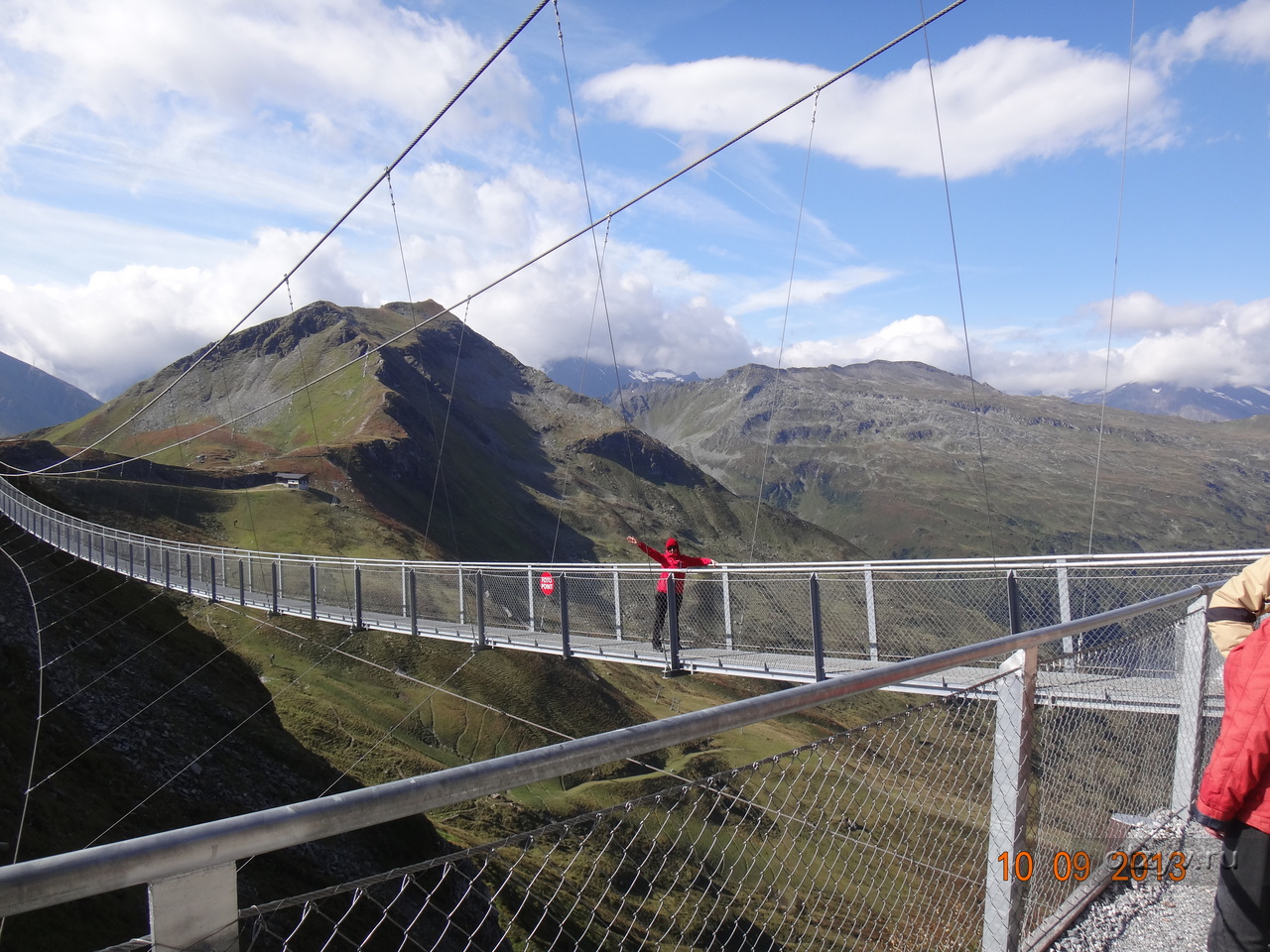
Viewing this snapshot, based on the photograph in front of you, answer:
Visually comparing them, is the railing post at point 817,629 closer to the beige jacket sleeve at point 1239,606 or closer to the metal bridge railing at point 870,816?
the metal bridge railing at point 870,816

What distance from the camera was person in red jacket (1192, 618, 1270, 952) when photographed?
2262 millimetres

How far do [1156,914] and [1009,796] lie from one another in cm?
138

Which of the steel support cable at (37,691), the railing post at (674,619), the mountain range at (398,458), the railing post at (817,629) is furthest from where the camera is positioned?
the mountain range at (398,458)

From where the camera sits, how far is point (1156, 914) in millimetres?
3510

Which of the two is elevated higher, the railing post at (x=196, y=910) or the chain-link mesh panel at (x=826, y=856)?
the railing post at (x=196, y=910)

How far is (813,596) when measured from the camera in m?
8.20

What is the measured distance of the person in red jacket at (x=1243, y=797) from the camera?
2.26 m

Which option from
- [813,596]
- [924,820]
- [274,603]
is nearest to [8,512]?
[274,603]

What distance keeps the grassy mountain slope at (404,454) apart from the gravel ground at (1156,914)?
60.0 metres

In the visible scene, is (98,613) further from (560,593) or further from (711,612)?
(711,612)

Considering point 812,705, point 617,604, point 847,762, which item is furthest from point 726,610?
point 812,705

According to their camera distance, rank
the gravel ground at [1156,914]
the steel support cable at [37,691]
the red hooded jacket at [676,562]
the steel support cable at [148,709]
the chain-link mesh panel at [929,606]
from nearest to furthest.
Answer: the gravel ground at [1156,914] < the chain-link mesh panel at [929,606] < the steel support cable at [37,691] < the red hooded jacket at [676,562] < the steel support cable at [148,709]

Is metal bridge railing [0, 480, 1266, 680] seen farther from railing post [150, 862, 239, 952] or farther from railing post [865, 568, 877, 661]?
railing post [150, 862, 239, 952]

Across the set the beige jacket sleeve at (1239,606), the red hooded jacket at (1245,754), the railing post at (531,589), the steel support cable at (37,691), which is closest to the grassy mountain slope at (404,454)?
the steel support cable at (37,691)
